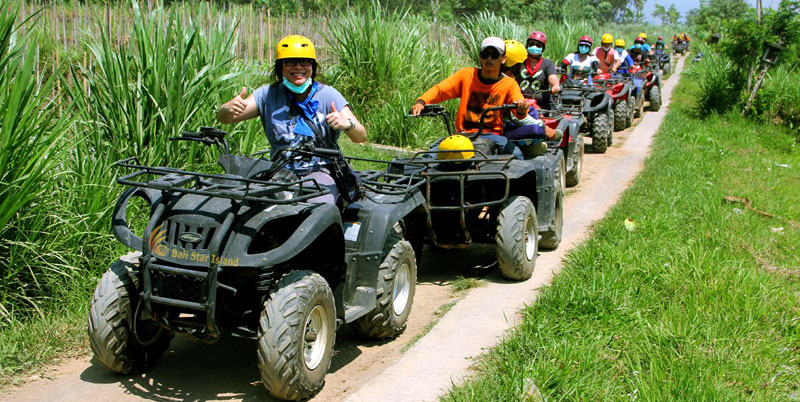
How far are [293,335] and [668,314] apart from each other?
2.77 metres

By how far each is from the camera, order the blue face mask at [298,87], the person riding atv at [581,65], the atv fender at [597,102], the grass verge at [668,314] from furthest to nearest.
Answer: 1. the person riding atv at [581,65]
2. the atv fender at [597,102]
3. the blue face mask at [298,87]
4. the grass verge at [668,314]

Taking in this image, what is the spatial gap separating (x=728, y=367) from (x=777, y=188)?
692 cm

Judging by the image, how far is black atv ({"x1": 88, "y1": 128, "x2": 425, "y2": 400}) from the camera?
4.10 m

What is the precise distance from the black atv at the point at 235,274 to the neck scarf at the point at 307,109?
0.28 m

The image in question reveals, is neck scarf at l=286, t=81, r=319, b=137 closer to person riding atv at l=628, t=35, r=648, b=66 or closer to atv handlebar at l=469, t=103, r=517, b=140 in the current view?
atv handlebar at l=469, t=103, r=517, b=140

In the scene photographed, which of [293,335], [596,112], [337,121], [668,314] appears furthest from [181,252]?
[596,112]

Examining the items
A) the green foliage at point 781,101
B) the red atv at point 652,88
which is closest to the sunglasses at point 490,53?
the green foliage at point 781,101

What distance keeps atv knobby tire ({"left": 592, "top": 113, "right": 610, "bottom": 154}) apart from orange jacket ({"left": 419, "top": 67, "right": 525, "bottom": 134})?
672 centimetres

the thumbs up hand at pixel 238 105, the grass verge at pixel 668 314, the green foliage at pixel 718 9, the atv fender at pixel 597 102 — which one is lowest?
the grass verge at pixel 668 314

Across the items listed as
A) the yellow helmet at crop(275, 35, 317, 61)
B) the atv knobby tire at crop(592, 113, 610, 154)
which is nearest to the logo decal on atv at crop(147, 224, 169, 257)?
the yellow helmet at crop(275, 35, 317, 61)

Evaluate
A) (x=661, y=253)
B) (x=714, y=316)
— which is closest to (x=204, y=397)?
(x=714, y=316)

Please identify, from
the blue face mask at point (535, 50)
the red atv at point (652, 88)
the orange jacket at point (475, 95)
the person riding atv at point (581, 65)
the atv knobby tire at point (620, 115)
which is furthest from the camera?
the red atv at point (652, 88)

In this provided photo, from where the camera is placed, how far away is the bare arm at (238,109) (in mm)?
5098

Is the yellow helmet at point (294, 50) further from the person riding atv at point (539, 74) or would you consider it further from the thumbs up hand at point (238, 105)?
the person riding atv at point (539, 74)
